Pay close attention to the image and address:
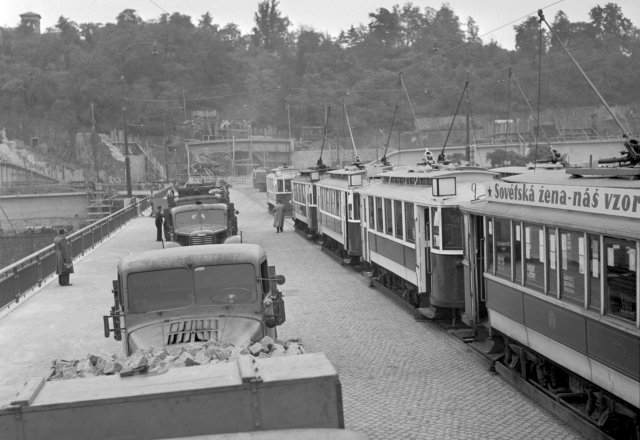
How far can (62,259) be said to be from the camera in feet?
79.3

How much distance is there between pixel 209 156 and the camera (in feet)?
400

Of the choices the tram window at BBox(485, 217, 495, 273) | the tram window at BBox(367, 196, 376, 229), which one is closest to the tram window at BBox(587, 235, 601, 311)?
the tram window at BBox(485, 217, 495, 273)

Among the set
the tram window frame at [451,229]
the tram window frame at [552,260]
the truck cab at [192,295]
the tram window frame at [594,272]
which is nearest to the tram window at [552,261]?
the tram window frame at [552,260]

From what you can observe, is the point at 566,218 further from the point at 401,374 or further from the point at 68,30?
the point at 68,30

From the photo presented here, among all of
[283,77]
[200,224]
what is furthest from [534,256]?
[283,77]

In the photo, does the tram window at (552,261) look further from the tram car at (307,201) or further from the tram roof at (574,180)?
the tram car at (307,201)

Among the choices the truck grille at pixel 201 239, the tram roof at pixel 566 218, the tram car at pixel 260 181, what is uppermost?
the tram roof at pixel 566 218

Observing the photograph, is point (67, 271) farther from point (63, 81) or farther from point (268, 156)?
point (63, 81)

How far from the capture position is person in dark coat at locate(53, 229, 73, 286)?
23750mm

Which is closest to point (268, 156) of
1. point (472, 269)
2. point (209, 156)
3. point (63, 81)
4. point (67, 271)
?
point (209, 156)

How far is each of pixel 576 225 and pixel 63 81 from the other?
459 feet

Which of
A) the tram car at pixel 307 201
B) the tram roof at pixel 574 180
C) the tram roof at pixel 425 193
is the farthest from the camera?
the tram car at pixel 307 201

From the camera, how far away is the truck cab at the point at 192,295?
1013 centimetres

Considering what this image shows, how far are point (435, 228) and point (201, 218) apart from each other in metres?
11.9
